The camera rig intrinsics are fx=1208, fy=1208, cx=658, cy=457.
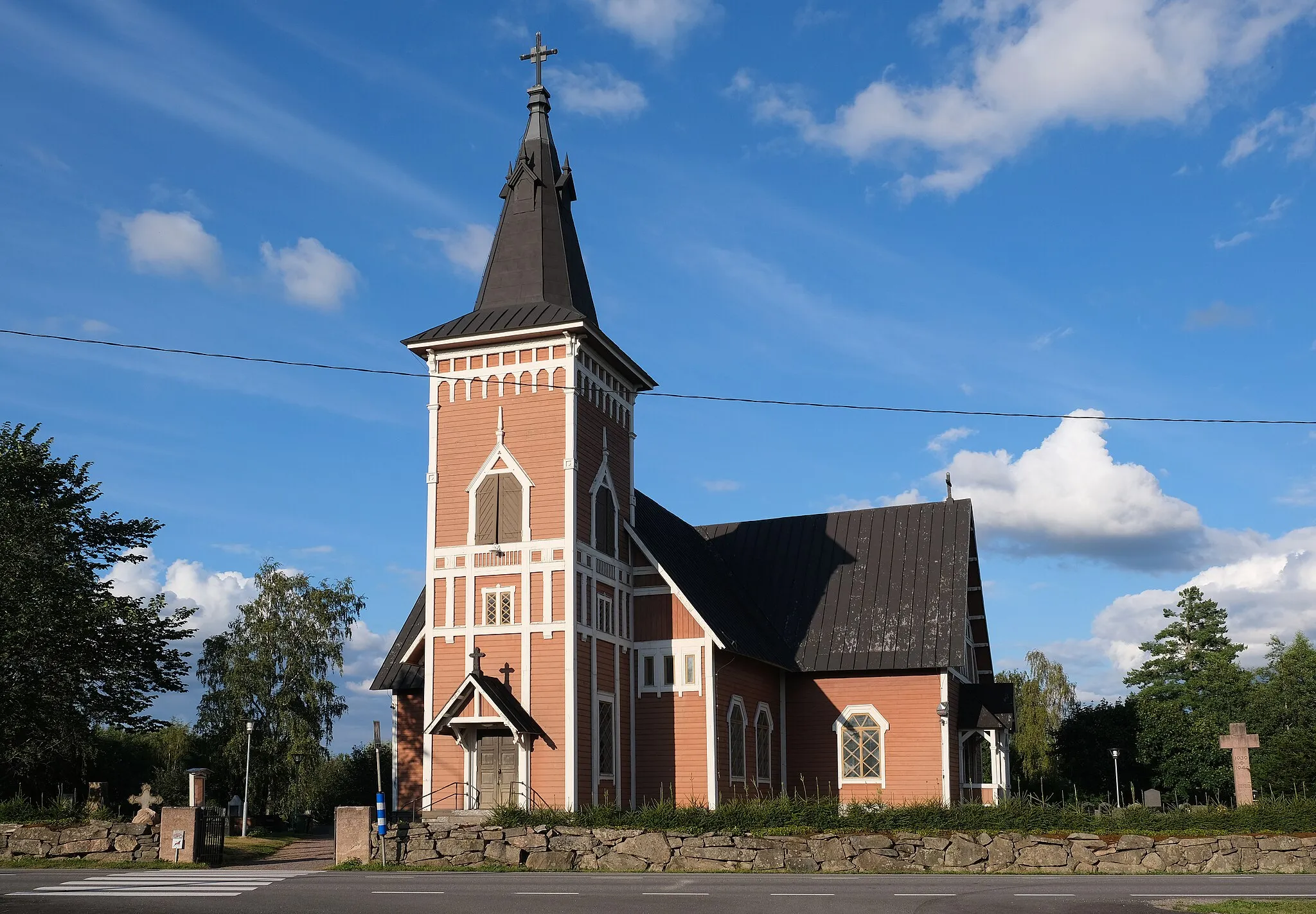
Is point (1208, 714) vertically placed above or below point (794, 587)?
below

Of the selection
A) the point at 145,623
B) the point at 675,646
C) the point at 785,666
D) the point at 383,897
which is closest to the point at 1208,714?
the point at 785,666

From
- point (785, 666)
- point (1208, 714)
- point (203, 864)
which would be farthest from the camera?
point (1208, 714)

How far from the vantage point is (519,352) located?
29.2 metres

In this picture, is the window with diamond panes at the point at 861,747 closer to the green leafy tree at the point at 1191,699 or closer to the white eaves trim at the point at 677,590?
the white eaves trim at the point at 677,590

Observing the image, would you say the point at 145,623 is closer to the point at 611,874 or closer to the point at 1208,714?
the point at 611,874

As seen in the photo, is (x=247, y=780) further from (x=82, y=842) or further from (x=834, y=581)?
(x=834, y=581)

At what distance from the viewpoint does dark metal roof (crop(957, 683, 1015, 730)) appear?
3297 cm

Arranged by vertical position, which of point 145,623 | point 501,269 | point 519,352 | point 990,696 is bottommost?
point 990,696

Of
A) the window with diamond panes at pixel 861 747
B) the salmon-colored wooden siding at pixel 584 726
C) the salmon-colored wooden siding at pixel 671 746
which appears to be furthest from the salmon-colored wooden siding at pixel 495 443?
the window with diamond panes at pixel 861 747

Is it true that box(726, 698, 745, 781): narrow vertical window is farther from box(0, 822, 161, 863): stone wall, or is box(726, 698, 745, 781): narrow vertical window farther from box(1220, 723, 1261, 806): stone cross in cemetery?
box(0, 822, 161, 863): stone wall

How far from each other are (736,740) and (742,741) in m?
0.35

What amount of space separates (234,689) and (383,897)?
2538 centimetres

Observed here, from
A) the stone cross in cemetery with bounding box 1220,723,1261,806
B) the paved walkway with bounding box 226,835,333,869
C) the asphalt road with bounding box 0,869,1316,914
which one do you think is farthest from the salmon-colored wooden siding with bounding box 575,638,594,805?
the stone cross in cemetery with bounding box 1220,723,1261,806

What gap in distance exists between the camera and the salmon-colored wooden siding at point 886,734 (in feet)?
105
